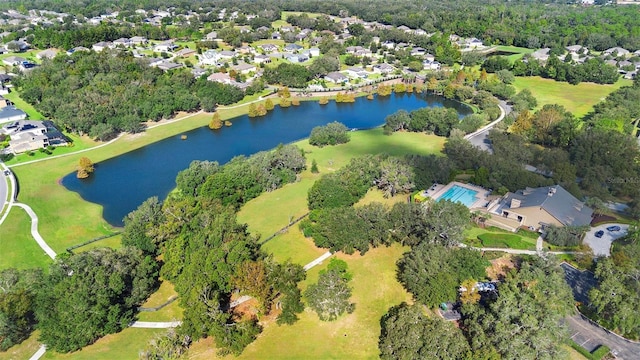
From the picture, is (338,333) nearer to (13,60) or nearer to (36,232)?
(36,232)

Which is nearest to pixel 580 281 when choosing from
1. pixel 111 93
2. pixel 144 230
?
pixel 144 230

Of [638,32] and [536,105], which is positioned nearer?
[536,105]

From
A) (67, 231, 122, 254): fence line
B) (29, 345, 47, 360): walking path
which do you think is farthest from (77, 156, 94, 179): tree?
(29, 345, 47, 360): walking path

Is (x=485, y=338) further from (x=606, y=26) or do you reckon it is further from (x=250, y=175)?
(x=606, y=26)

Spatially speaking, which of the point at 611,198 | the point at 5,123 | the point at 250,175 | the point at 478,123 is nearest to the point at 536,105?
the point at 478,123

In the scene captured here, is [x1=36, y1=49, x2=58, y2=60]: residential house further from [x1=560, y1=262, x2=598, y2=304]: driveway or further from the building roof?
[x1=560, y1=262, x2=598, y2=304]: driveway

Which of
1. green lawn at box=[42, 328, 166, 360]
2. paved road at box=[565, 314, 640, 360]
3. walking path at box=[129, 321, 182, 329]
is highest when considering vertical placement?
paved road at box=[565, 314, 640, 360]
